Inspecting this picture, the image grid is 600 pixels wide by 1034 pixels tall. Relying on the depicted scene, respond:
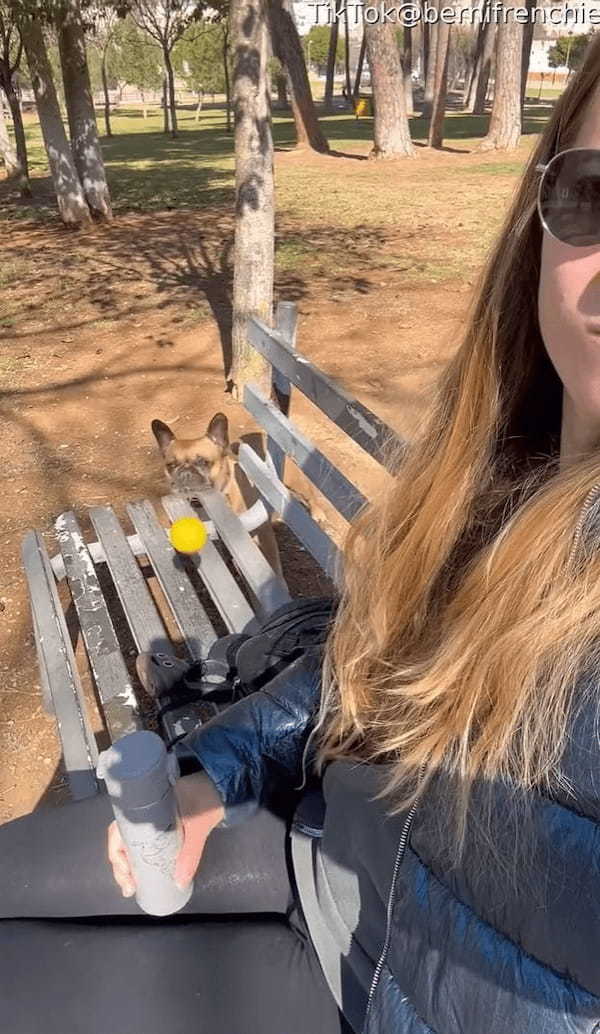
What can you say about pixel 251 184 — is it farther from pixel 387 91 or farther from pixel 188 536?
pixel 387 91

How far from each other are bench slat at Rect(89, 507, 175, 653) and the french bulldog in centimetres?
58

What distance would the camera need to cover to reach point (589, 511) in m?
0.94

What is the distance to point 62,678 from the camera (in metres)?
2.20

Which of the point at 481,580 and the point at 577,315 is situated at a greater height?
the point at 577,315

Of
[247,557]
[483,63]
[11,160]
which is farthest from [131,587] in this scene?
[483,63]

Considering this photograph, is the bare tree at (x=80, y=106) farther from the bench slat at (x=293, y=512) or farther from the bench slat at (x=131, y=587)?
the bench slat at (x=131, y=587)

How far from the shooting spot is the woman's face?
980 mm

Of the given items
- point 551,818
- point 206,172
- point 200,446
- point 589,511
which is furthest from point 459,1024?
point 206,172

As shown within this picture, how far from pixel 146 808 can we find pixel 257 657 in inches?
23.6

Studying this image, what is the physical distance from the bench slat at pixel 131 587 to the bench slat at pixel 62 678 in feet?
0.66

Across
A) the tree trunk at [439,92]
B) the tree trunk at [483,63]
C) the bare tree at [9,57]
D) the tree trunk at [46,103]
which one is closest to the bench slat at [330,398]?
the tree trunk at [46,103]

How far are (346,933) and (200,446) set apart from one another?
9.44ft

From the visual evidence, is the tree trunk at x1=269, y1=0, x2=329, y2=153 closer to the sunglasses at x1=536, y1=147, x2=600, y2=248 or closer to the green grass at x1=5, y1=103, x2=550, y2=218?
the green grass at x1=5, y1=103, x2=550, y2=218

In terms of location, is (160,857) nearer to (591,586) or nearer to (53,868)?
(53,868)
